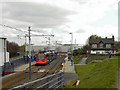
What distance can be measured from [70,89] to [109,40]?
64.2 metres

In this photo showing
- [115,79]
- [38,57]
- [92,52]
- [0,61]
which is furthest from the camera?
[92,52]

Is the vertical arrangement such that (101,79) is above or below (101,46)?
below

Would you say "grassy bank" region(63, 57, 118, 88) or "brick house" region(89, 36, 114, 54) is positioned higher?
"brick house" region(89, 36, 114, 54)

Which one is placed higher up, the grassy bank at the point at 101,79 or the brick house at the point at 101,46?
the brick house at the point at 101,46

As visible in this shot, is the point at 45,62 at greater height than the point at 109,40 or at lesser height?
lesser

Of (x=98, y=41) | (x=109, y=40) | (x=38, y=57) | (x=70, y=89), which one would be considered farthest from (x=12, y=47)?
(x=70, y=89)

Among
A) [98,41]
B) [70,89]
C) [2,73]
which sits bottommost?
[2,73]

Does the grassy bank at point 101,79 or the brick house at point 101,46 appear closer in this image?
the grassy bank at point 101,79

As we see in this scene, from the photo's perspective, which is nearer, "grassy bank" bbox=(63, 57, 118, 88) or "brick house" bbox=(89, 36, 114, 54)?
"grassy bank" bbox=(63, 57, 118, 88)

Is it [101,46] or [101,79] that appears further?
[101,46]

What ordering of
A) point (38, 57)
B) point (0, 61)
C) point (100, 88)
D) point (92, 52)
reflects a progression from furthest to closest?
1. point (92, 52)
2. point (38, 57)
3. point (0, 61)
4. point (100, 88)

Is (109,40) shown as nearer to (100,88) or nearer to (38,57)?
(38,57)

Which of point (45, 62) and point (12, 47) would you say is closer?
point (45, 62)

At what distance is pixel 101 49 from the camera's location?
67.6 meters
